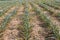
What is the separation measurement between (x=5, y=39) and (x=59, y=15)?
6682 millimetres

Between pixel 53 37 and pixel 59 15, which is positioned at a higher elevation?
pixel 53 37

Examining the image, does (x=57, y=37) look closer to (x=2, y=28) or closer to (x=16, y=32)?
(x=16, y=32)

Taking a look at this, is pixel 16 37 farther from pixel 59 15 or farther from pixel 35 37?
pixel 59 15

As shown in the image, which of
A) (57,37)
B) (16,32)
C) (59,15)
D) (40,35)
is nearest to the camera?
(57,37)

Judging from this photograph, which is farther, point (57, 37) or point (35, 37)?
point (35, 37)

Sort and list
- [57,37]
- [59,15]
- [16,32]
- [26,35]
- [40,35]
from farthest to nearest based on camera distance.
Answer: [59,15]
[16,32]
[40,35]
[26,35]
[57,37]

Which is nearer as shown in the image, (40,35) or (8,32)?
(40,35)

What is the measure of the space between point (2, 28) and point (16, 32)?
39.2 inches

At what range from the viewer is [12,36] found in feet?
35.6

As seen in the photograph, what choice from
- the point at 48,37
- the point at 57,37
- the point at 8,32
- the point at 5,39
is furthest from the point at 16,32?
the point at 57,37

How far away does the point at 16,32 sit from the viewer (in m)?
11.6

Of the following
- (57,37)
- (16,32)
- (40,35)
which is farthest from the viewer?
(16,32)

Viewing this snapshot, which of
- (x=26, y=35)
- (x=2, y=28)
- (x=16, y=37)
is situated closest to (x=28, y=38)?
(x=26, y=35)

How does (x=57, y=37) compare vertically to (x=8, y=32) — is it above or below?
above
